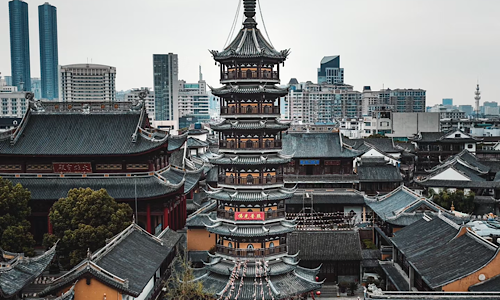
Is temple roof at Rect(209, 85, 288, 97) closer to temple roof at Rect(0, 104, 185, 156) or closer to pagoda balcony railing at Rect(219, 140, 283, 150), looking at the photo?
pagoda balcony railing at Rect(219, 140, 283, 150)

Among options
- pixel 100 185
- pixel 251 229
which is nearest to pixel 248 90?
pixel 251 229

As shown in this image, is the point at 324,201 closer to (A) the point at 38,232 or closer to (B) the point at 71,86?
(A) the point at 38,232

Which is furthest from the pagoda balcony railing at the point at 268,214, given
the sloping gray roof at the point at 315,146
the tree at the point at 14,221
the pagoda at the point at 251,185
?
the sloping gray roof at the point at 315,146

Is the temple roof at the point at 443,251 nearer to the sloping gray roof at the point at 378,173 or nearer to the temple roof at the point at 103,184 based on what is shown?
the temple roof at the point at 103,184

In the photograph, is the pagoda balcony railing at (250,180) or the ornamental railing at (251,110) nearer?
the pagoda balcony railing at (250,180)

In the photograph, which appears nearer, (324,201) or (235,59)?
(235,59)

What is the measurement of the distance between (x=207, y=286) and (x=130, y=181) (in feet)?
45.6

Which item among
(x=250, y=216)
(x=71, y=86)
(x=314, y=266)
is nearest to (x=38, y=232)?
(x=250, y=216)

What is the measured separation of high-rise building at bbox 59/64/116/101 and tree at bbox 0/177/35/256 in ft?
512

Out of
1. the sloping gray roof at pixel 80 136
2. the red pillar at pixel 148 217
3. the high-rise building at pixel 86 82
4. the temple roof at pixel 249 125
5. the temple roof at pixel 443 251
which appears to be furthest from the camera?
the high-rise building at pixel 86 82

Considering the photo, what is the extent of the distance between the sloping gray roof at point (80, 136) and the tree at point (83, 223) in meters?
7.69

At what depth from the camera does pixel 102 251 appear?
31750 millimetres

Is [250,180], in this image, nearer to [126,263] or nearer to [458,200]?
[126,263]

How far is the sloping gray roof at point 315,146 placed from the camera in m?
64.0
